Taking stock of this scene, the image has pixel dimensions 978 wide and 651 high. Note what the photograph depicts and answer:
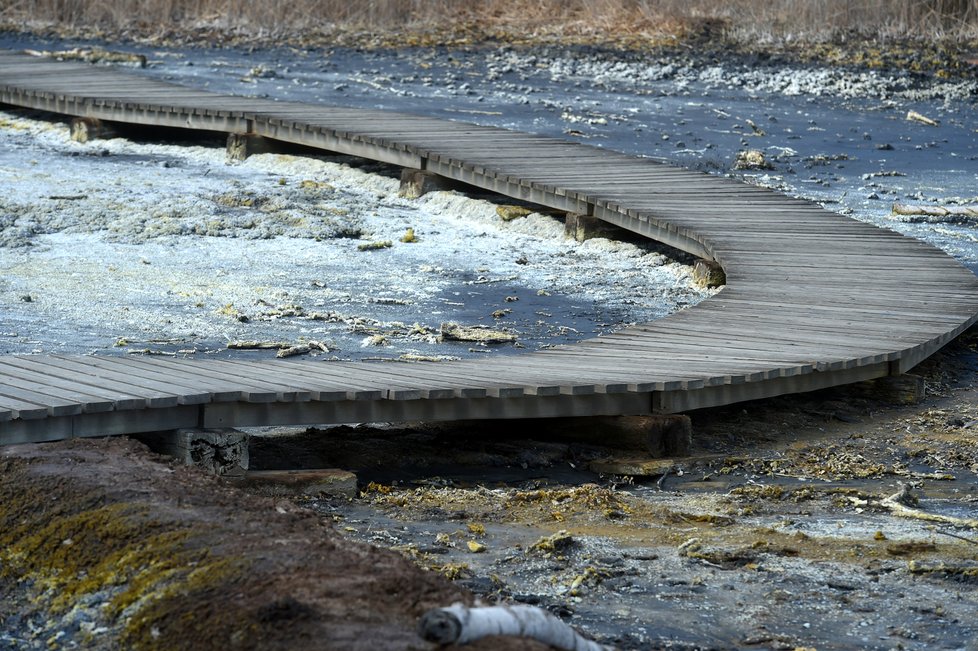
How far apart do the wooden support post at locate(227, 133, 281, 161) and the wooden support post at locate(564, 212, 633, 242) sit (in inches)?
163

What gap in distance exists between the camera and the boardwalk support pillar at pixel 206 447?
18.2 ft

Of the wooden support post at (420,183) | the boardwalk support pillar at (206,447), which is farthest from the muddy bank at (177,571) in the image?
the wooden support post at (420,183)

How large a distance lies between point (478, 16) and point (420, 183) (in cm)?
1058

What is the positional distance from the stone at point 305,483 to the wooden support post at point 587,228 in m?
5.52

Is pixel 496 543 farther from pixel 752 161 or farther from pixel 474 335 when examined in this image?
pixel 752 161

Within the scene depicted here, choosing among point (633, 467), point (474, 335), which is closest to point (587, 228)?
point (474, 335)

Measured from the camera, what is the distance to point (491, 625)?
3205 millimetres

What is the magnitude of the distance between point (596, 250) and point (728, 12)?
10.9 metres

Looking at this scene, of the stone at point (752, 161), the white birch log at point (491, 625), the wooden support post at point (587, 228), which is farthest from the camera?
the stone at point (752, 161)

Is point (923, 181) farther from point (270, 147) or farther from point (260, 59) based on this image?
point (260, 59)

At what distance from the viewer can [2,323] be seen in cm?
832

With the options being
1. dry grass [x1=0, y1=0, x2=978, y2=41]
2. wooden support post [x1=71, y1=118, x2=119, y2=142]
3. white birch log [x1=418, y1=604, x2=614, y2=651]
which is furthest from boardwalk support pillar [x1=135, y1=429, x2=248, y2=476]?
dry grass [x1=0, y1=0, x2=978, y2=41]

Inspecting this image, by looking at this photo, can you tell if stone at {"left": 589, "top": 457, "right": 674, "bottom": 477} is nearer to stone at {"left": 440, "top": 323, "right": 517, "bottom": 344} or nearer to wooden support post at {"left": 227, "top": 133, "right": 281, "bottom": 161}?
stone at {"left": 440, "top": 323, "right": 517, "bottom": 344}

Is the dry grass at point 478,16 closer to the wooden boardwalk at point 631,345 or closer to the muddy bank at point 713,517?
the wooden boardwalk at point 631,345
